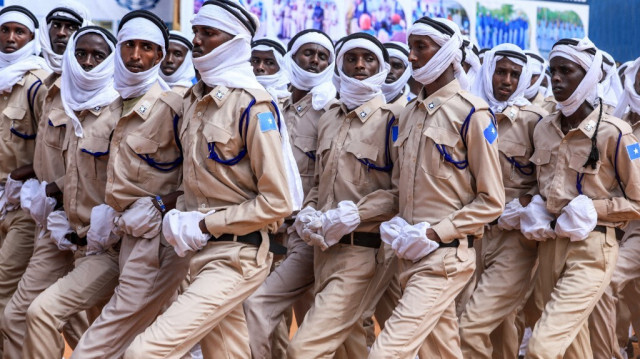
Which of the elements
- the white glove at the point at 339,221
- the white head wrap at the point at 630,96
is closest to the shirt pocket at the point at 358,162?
the white glove at the point at 339,221

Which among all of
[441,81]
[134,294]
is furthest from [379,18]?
[134,294]

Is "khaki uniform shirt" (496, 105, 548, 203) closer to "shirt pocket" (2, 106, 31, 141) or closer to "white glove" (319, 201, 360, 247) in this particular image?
"white glove" (319, 201, 360, 247)

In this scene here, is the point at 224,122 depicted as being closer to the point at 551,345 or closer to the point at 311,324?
the point at 311,324

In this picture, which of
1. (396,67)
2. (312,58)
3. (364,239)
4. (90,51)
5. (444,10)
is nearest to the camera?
(364,239)

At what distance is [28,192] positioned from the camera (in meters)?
6.91

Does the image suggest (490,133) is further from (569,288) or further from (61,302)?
(61,302)

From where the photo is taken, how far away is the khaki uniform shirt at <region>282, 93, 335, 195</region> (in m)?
7.25

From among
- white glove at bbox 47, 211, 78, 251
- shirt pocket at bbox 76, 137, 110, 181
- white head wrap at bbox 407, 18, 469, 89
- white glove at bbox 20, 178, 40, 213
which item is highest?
white head wrap at bbox 407, 18, 469, 89

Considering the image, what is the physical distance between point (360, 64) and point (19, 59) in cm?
262

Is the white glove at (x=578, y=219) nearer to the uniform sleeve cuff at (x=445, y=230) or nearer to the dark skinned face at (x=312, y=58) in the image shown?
the uniform sleeve cuff at (x=445, y=230)

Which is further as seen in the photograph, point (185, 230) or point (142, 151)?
point (142, 151)

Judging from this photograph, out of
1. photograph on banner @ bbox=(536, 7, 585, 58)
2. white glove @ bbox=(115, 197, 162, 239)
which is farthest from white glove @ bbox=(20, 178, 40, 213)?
photograph on banner @ bbox=(536, 7, 585, 58)

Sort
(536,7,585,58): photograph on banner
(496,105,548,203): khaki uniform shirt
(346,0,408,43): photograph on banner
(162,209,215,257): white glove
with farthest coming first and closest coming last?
(536,7,585,58): photograph on banner → (346,0,408,43): photograph on banner → (496,105,548,203): khaki uniform shirt → (162,209,215,257): white glove

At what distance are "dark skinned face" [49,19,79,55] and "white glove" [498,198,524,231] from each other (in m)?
3.24
